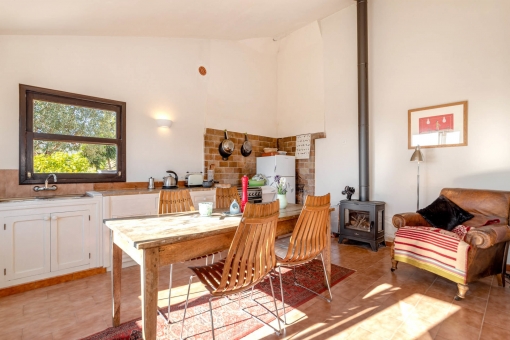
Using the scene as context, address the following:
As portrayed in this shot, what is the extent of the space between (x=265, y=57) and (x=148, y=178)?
3620mm

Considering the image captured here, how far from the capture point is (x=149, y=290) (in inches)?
54.7

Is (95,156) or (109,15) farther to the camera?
(95,156)

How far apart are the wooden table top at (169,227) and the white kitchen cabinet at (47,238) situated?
126cm

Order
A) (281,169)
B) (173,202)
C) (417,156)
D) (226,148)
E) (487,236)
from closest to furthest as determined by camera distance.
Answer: (487,236), (173,202), (417,156), (226,148), (281,169)

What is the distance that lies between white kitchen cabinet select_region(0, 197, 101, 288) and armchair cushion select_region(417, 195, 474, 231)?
385 centimetres

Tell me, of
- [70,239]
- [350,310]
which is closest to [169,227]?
[350,310]

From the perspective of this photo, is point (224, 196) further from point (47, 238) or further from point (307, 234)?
point (47, 238)

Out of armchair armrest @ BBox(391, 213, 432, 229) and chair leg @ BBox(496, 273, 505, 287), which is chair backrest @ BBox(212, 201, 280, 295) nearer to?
armchair armrest @ BBox(391, 213, 432, 229)

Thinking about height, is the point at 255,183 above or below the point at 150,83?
below

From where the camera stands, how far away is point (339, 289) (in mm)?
2541

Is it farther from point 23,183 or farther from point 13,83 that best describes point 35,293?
point 13,83

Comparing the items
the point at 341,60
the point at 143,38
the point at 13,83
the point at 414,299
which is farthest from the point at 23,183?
the point at 341,60

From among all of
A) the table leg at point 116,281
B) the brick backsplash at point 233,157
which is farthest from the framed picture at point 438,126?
the table leg at point 116,281

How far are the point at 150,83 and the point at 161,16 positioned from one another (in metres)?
1.01
